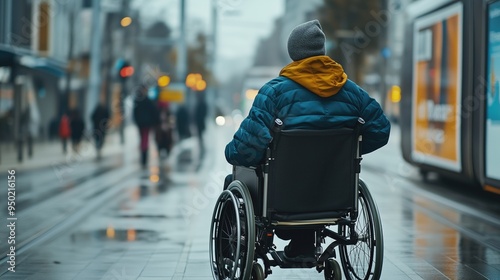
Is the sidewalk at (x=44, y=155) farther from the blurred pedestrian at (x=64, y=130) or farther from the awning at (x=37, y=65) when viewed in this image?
the awning at (x=37, y=65)

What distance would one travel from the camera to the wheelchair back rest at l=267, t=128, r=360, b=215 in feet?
19.4

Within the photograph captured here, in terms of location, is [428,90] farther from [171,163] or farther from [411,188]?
[171,163]

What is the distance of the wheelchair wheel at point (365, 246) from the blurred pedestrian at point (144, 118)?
15725 millimetres

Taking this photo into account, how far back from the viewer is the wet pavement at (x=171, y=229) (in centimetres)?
768

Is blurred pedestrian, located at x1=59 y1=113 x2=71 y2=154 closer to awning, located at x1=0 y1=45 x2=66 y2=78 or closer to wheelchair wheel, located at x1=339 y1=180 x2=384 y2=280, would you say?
awning, located at x1=0 y1=45 x2=66 y2=78

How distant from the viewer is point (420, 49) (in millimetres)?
17109

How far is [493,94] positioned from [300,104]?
6726mm

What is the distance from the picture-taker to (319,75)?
5973 millimetres

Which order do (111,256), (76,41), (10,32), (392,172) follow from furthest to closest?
(76,41), (10,32), (392,172), (111,256)

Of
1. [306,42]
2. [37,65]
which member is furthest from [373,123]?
[37,65]

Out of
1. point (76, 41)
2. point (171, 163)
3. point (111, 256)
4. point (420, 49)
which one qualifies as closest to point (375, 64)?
point (76, 41)

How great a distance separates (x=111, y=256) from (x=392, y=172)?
517 inches

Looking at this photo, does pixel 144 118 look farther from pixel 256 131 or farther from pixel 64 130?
pixel 256 131

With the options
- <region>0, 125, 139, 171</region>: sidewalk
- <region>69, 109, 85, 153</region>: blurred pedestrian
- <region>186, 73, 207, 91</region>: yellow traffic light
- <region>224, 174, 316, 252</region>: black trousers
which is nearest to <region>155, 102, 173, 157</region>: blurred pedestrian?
<region>0, 125, 139, 171</region>: sidewalk
